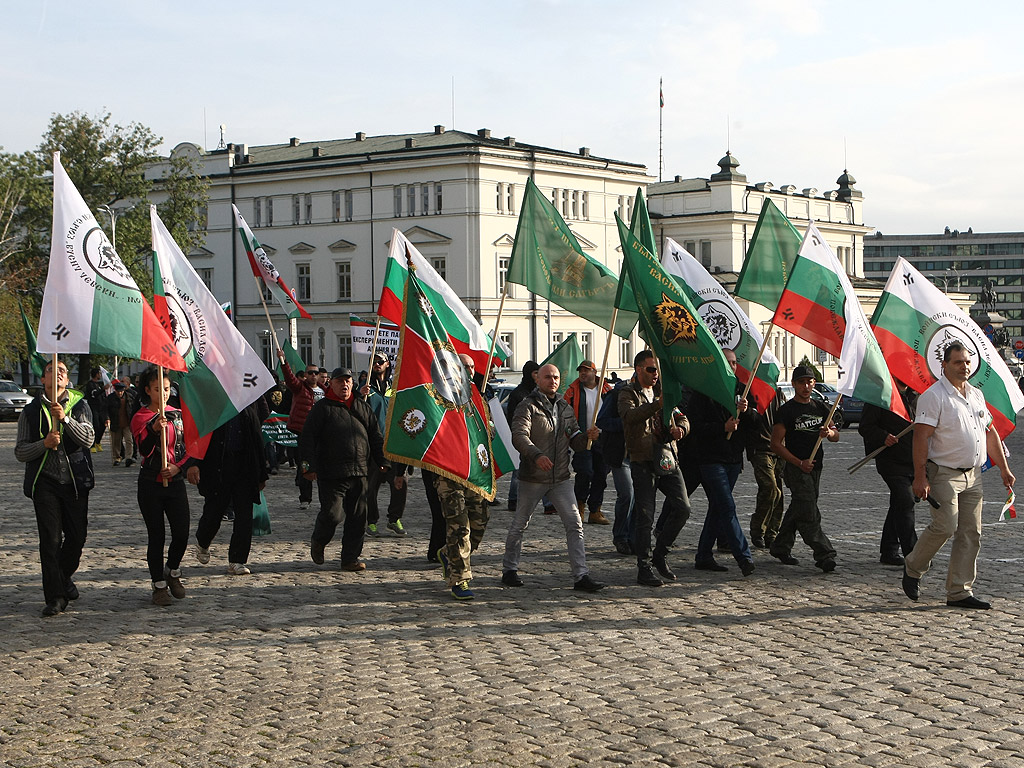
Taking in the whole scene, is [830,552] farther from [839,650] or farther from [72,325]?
[72,325]

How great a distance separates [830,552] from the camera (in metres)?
Answer: 11.5

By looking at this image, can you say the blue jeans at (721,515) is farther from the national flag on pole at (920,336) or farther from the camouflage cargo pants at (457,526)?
the camouflage cargo pants at (457,526)

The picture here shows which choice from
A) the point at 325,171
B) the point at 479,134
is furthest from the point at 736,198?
the point at 325,171

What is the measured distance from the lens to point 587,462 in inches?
615

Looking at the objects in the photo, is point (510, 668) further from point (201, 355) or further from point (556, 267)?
point (556, 267)

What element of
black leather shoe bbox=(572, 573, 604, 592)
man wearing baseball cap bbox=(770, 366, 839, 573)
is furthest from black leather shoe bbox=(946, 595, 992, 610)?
black leather shoe bbox=(572, 573, 604, 592)

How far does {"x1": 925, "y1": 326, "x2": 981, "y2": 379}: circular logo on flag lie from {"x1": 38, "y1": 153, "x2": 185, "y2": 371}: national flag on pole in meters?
6.44

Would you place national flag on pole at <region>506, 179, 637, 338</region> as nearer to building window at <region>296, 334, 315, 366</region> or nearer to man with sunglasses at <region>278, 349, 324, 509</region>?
man with sunglasses at <region>278, 349, 324, 509</region>

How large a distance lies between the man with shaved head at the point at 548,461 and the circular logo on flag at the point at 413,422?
742mm

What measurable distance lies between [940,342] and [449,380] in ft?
14.4

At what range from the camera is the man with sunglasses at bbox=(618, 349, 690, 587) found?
35.9ft

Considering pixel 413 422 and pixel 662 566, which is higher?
pixel 413 422

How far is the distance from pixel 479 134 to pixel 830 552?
6936 cm

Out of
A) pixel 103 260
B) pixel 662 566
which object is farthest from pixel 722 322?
pixel 103 260
